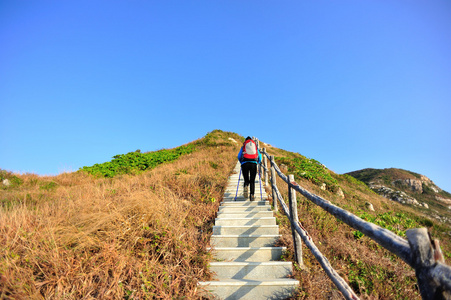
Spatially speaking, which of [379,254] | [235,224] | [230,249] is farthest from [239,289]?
[379,254]

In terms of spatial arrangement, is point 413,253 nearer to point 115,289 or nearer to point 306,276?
point 306,276

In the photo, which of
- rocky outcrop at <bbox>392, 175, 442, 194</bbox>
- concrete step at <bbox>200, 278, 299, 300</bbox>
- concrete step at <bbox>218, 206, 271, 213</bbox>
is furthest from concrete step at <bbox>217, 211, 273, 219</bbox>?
rocky outcrop at <bbox>392, 175, 442, 194</bbox>

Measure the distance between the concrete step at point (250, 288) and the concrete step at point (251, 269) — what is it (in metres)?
0.46

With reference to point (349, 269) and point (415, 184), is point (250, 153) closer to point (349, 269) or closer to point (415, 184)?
point (349, 269)

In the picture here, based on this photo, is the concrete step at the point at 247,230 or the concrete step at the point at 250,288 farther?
the concrete step at the point at 247,230

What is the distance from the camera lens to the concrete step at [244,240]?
4906mm

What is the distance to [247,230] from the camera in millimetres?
5371

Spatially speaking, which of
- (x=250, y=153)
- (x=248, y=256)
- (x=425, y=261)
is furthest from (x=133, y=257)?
(x=250, y=153)

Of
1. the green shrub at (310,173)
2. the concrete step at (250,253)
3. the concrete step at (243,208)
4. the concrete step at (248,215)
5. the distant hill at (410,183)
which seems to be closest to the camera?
the concrete step at (250,253)

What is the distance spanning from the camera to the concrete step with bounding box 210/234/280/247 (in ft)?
16.1

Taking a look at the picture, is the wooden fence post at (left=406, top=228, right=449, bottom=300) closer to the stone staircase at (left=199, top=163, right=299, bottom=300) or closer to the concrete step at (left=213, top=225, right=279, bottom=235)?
the stone staircase at (left=199, top=163, right=299, bottom=300)

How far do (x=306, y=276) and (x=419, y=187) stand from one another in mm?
53039

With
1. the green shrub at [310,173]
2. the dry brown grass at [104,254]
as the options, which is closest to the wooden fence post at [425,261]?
the dry brown grass at [104,254]

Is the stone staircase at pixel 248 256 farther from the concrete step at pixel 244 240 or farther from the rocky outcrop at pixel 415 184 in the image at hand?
the rocky outcrop at pixel 415 184
